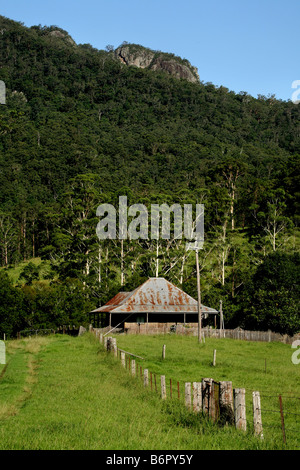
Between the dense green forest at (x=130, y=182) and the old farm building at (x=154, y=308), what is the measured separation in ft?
11.9

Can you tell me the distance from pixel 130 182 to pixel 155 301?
4777cm

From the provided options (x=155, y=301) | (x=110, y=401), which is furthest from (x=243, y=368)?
(x=155, y=301)

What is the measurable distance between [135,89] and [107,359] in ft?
489

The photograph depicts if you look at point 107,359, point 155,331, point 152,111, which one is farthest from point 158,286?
point 152,111

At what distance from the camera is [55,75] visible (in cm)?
16412

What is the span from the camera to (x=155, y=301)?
145 feet

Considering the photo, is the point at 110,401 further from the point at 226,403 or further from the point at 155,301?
the point at 155,301

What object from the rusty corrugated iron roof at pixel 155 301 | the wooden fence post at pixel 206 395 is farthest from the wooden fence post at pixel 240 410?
the rusty corrugated iron roof at pixel 155 301

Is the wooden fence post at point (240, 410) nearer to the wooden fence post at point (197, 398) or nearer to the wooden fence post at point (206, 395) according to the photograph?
the wooden fence post at point (206, 395)

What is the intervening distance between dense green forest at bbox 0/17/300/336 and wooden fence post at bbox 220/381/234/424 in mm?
30621

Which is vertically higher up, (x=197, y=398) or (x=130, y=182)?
(x=130, y=182)

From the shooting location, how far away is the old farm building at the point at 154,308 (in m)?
42.6

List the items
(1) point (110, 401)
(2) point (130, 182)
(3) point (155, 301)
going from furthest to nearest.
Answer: (2) point (130, 182) → (3) point (155, 301) → (1) point (110, 401)
